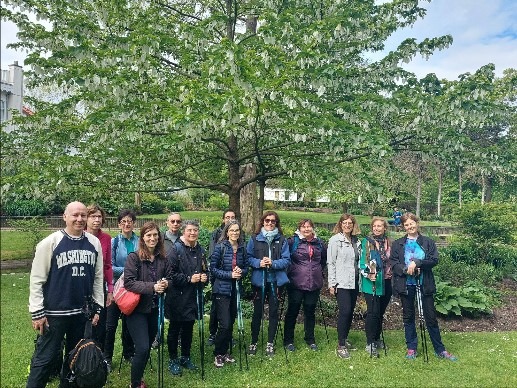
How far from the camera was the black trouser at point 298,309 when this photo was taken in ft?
20.4

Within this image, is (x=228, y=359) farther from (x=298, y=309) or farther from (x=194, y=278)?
(x=194, y=278)

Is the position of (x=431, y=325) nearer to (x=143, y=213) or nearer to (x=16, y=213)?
(x=16, y=213)

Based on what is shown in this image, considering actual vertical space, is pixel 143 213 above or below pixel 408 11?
below

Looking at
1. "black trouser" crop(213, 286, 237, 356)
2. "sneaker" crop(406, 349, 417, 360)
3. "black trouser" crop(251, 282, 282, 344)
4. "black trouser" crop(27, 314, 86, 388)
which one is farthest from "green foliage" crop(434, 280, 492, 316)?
"black trouser" crop(27, 314, 86, 388)

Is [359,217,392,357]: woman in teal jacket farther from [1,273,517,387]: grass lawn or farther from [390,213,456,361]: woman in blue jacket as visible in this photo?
[1,273,517,387]: grass lawn

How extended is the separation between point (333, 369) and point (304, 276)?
1.23 m

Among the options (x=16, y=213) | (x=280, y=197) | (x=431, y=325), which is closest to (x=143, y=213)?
(x=16, y=213)

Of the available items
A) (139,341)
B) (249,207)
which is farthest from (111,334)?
(249,207)

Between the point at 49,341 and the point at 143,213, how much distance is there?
2417 cm

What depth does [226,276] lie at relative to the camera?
5527mm

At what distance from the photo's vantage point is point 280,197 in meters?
43.2

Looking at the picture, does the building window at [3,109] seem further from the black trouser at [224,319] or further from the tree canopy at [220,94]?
the black trouser at [224,319]

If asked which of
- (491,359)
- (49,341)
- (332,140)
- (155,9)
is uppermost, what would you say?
(155,9)

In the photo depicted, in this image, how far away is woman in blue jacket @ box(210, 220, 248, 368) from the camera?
558cm
